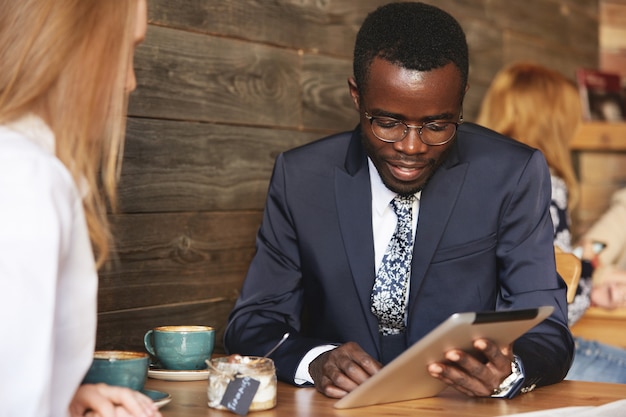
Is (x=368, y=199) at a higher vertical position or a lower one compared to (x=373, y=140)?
lower

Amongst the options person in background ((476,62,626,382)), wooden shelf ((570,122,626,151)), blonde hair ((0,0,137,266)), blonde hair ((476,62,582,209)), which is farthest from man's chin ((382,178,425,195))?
wooden shelf ((570,122,626,151))

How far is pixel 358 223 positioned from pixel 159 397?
2.36ft

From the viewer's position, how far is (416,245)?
197cm

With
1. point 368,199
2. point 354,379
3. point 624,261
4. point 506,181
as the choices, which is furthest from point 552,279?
point 624,261

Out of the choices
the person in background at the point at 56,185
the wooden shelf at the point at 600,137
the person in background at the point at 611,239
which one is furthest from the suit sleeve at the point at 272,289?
the wooden shelf at the point at 600,137

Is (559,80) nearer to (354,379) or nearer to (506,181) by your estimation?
(506,181)

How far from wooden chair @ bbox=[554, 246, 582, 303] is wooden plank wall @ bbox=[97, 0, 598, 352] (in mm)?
773

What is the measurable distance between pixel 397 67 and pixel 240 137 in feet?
2.13

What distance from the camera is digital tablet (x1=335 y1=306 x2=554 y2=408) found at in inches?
51.9

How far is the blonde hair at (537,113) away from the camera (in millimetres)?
3188

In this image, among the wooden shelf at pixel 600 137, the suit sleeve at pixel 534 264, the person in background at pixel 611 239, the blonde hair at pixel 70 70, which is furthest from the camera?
the wooden shelf at pixel 600 137

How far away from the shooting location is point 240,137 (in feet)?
7.78

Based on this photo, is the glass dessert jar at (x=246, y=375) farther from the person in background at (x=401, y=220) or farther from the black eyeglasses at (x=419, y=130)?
the black eyeglasses at (x=419, y=130)

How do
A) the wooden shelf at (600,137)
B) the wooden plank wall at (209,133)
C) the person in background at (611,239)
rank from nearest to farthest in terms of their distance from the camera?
the wooden plank wall at (209,133) < the person in background at (611,239) < the wooden shelf at (600,137)
